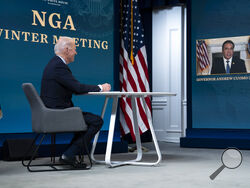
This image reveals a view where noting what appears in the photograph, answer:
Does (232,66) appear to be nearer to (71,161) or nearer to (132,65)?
(132,65)

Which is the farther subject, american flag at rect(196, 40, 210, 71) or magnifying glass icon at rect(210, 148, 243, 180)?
american flag at rect(196, 40, 210, 71)

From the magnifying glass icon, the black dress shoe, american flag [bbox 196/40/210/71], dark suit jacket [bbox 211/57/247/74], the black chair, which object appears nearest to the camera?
the magnifying glass icon

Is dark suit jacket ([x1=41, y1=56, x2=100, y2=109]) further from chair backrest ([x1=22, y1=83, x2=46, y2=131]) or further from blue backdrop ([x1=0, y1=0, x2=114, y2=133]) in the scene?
blue backdrop ([x1=0, y1=0, x2=114, y2=133])

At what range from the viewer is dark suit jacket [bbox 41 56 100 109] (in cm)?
397

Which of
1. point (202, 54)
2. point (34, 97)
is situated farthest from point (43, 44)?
point (202, 54)

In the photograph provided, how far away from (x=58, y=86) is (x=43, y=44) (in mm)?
1322

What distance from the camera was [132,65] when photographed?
5828mm

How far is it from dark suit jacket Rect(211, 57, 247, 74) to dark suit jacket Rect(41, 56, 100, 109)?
2784 mm

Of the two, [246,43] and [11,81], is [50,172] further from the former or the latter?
[246,43]

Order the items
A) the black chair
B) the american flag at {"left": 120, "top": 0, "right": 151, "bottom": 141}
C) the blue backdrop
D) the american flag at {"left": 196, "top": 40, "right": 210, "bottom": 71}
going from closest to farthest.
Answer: the black chair, the blue backdrop, the american flag at {"left": 120, "top": 0, "right": 151, "bottom": 141}, the american flag at {"left": 196, "top": 40, "right": 210, "bottom": 71}

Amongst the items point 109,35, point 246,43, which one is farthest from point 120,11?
point 246,43

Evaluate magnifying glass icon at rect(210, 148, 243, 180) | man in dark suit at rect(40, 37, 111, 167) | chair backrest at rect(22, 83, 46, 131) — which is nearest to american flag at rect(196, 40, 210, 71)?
man in dark suit at rect(40, 37, 111, 167)

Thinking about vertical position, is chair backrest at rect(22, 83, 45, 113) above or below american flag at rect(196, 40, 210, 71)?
below

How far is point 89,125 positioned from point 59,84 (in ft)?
1.56
